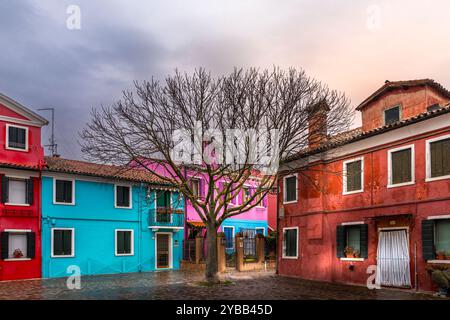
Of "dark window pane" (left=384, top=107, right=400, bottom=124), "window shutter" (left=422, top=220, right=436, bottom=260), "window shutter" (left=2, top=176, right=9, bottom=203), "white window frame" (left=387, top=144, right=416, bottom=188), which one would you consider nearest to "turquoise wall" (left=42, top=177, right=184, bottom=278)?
"window shutter" (left=2, top=176, right=9, bottom=203)

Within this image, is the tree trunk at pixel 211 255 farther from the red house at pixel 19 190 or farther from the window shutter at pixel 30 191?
the window shutter at pixel 30 191

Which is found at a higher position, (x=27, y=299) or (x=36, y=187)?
(x=36, y=187)

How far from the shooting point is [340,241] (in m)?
21.7

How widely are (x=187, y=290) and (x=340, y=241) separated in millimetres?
7335

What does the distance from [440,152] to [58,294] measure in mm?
15365

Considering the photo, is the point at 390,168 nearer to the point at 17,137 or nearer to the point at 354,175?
the point at 354,175

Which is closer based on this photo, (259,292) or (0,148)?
(259,292)

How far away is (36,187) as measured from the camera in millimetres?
25625

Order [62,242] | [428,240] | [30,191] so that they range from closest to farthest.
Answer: [428,240], [30,191], [62,242]

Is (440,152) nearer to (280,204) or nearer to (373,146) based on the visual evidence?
(373,146)

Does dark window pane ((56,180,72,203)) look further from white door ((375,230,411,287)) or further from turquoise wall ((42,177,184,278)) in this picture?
white door ((375,230,411,287))

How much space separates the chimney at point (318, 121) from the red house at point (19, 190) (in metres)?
14.3

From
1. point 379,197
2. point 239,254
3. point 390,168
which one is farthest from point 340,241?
point 239,254

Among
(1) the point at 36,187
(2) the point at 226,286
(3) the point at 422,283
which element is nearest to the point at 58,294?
(2) the point at 226,286
